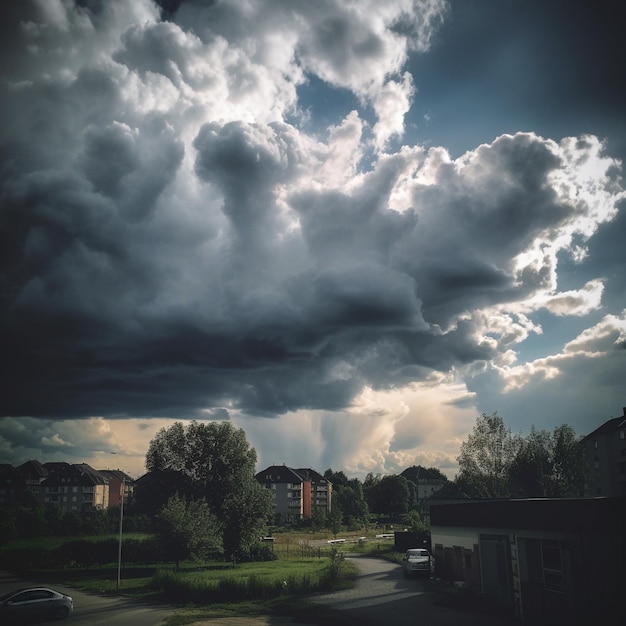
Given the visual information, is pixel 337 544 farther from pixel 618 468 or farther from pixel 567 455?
pixel 618 468

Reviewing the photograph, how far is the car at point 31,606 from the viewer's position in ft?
84.8

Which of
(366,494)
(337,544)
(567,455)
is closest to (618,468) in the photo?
(567,455)

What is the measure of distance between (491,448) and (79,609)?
5516 cm

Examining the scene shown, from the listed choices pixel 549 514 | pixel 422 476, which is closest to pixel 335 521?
pixel 549 514

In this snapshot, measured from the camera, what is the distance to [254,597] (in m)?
31.5

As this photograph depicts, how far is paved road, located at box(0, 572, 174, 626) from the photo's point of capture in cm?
2616

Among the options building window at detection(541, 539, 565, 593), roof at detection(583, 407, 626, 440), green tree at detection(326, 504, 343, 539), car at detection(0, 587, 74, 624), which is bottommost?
green tree at detection(326, 504, 343, 539)

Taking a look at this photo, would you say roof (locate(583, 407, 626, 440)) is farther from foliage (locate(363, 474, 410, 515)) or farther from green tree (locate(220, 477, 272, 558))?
green tree (locate(220, 477, 272, 558))

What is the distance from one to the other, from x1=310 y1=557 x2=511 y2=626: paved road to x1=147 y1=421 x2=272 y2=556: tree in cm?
1781

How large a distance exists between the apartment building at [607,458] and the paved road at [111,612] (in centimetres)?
7952

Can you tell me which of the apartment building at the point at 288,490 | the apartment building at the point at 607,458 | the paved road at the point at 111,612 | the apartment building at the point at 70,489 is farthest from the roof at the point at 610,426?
the apartment building at the point at 70,489

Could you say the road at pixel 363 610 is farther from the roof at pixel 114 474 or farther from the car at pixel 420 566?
the roof at pixel 114 474

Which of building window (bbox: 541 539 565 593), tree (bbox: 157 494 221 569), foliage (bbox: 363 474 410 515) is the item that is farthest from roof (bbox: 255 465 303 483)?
building window (bbox: 541 539 565 593)

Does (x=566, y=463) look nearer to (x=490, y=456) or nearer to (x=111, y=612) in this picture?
(x=490, y=456)
